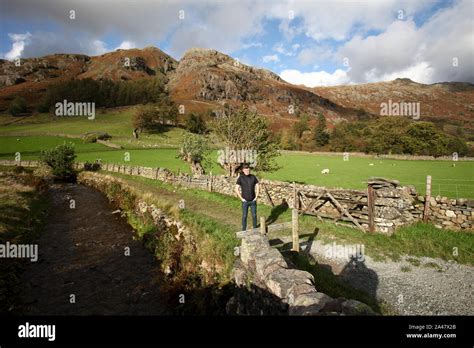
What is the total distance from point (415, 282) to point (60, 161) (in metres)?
42.9

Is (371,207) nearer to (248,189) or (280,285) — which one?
(248,189)

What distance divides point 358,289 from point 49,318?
8349 mm

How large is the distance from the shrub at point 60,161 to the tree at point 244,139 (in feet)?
82.0

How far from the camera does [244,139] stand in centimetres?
2647

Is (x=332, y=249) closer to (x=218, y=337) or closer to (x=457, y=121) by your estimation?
(x=218, y=337)

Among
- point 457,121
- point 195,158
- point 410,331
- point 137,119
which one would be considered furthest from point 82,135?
point 457,121

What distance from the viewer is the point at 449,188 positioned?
25.3 meters

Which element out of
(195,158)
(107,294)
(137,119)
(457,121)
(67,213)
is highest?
(457,121)

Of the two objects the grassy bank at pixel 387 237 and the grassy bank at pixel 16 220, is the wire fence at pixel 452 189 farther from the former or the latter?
the grassy bank at pixel 16 220

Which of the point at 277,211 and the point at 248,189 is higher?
the point at 248,189

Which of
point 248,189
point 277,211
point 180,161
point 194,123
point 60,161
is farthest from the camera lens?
point 194,123

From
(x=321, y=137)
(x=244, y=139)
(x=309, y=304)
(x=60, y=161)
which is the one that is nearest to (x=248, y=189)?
(x=309, y=304)

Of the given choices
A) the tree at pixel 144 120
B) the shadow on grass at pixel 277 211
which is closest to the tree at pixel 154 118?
the tree at pixel 144 120

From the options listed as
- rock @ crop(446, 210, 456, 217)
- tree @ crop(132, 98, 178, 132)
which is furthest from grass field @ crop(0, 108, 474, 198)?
rock @ crop(446, 210, 456, 217)
